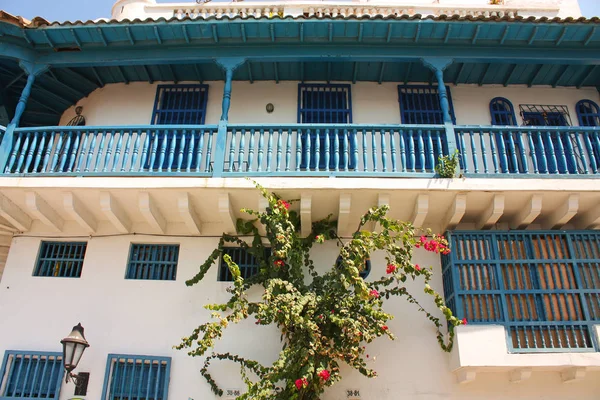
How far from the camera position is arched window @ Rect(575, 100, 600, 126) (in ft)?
26.3

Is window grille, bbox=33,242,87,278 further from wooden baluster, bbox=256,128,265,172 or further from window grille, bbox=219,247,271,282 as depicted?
wooden baluster, bbox=256,128,265,172

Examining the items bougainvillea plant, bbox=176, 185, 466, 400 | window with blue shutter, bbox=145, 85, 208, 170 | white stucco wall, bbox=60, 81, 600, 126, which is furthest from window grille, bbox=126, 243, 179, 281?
white stucco wall, bbox=60, 81, 600, 126

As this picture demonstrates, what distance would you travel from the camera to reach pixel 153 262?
6820mm

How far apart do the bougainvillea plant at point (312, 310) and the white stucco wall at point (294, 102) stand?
2418mm

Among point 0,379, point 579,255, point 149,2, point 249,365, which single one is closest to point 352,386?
point 249,365

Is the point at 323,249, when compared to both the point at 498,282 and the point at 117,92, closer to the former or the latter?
the point at 498,282

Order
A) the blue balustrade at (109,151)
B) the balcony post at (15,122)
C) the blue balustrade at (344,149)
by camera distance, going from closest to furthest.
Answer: the blue balustrade at (344,149), the blue balustrade at (109,151), the balcony post at (15,122)

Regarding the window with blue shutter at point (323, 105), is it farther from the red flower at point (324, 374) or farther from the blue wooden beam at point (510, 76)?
the red flower at point (324, 374)

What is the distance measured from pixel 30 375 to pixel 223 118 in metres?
4.07

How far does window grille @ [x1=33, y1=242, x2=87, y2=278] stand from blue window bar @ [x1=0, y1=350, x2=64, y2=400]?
1.09 metres

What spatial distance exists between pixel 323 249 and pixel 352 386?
1790 mm

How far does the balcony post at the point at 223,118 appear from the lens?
645 centimetres

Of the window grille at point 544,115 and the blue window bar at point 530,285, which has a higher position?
the window grille at point 544,115

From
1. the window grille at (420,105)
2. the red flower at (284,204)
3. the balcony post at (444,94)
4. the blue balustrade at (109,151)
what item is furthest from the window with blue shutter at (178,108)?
the balcony post at (444,94)
